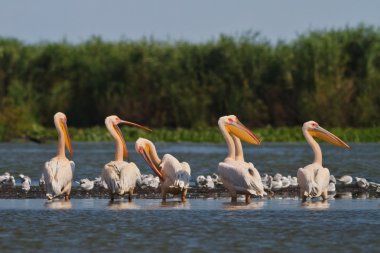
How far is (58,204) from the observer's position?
14258 millimetres

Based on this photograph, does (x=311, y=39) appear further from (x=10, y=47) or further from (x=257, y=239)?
(x=257, y=239)

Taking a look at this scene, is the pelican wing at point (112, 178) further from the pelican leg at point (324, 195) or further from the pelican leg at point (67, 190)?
the pelican leg at point (324, 195)

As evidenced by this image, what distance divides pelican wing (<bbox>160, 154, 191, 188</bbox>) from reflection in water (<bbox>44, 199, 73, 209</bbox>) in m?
1.26

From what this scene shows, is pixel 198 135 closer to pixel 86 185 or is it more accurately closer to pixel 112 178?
pixel 86 185

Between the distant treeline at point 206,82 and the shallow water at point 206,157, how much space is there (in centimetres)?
562

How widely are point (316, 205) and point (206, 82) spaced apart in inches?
1079

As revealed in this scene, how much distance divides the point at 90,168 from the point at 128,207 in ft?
26.4

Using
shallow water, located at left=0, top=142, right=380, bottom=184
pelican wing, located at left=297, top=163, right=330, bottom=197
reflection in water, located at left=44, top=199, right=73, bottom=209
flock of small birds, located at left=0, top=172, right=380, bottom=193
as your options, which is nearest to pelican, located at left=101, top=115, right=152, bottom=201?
reflection in water, located at left=44, top=199, right=73, bottom=209

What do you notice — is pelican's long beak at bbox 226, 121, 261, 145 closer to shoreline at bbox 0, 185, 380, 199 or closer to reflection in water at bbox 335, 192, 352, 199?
shoreline at bbox 0, 185, 380, 199

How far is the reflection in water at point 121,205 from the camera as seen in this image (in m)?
13.8

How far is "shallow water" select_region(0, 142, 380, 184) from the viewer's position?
21.5 m

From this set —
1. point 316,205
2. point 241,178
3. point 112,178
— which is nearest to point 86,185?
point 112,178

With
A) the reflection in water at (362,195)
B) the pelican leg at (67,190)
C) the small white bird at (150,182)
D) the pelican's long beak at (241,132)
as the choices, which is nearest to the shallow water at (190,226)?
the pelican leg at (67,190)

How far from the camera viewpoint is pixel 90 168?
21.8 metres
